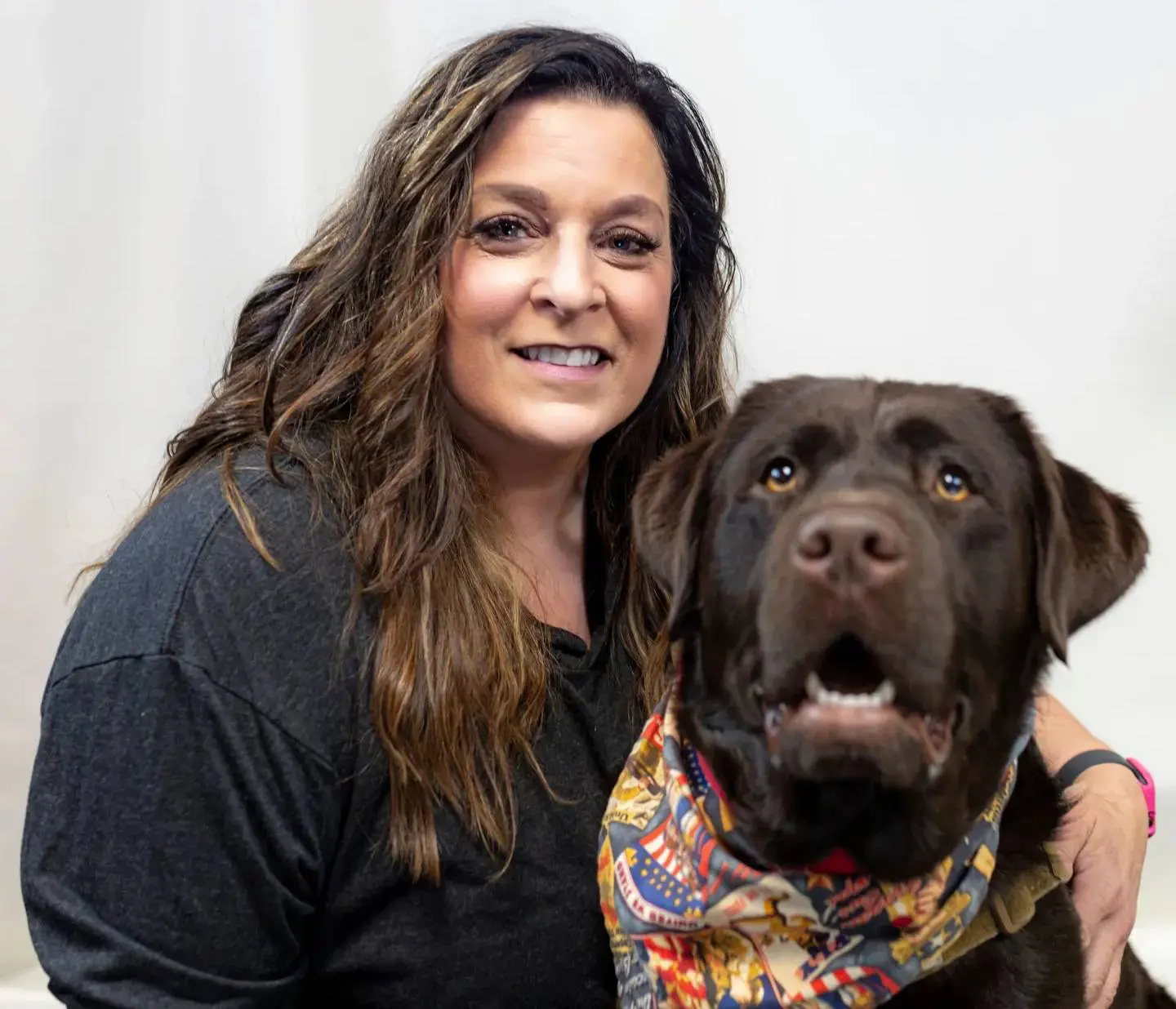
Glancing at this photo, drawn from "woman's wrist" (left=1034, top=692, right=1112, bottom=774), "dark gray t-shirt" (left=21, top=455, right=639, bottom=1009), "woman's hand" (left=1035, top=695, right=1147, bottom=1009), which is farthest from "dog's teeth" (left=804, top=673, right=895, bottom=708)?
"woman's wrist" (left=1034, top=692, right=1112, bottom=774)

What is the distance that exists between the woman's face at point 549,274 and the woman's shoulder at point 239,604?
391mm

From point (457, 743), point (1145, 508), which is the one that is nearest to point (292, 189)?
point (457, 743)

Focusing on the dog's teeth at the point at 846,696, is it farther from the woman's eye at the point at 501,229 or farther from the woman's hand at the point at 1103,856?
the woman's eye at the point at 501,229

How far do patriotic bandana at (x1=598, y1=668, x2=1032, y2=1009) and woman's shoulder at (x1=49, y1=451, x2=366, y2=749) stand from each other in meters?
0.51

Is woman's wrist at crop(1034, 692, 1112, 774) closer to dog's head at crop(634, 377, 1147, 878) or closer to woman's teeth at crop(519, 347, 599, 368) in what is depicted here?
dog's head at crop(634, 377, 1147, 878)

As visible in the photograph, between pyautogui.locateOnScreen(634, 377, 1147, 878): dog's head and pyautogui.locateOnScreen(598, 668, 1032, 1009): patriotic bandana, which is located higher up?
pyautogui.locateOnScreen(634, 377, 1147, 878): dog's head

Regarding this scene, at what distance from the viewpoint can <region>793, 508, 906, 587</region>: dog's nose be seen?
1.29 m

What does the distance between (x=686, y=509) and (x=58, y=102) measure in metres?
1.90

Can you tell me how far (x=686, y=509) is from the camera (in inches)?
67.5

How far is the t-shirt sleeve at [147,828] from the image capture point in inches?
→ 64.4

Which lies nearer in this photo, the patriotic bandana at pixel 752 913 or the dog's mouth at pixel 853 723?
the dog's mouth at pixel 853 723

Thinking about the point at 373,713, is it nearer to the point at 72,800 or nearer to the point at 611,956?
the point at 72,800

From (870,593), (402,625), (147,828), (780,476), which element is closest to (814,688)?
(870,593)

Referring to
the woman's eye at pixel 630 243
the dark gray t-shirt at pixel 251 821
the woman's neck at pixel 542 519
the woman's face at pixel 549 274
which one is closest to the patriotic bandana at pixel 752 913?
the dark gray t-shirt at pixel 251 821
